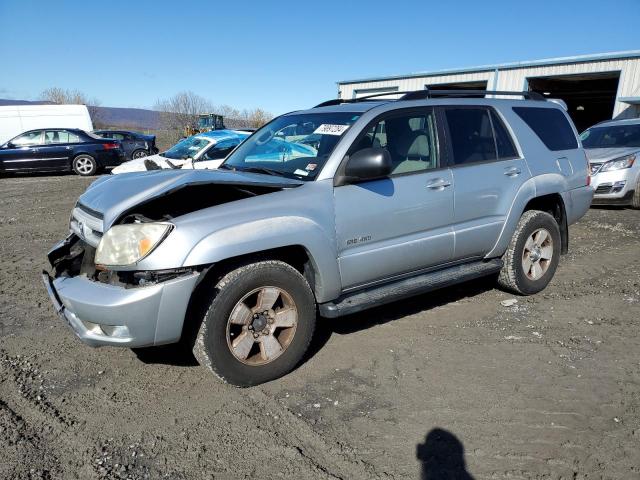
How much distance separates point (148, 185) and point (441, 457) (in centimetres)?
239

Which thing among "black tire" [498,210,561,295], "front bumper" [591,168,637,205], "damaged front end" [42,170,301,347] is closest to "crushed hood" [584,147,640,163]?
"front bumper" [591,168,637,205]

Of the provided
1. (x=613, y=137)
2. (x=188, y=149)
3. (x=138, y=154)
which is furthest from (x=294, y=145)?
(x=138, y=154)

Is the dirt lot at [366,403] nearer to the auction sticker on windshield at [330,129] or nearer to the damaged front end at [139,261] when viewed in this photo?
the damaged front end at [139,261]

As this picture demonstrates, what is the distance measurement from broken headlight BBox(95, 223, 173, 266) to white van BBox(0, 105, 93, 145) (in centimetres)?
1826

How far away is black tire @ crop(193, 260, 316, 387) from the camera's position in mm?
2996

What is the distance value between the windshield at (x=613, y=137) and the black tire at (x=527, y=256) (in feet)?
21.4

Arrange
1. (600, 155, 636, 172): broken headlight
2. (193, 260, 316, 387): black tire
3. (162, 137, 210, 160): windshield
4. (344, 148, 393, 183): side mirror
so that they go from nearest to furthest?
(193, 260, 316, 387): black tire
(344, 148, 393, 183): side mirror
(600, 155, 636, 172): broken headlight
(162, 137, 210, 160): windshield

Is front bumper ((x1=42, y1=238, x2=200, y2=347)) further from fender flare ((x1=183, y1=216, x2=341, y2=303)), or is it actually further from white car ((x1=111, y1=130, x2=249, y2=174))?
white car ((x1=111, y1=130, x2=249, y2=174))

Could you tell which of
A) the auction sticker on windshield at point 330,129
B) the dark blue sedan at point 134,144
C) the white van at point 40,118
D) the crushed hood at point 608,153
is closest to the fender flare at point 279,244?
the auction sticker on windshield at point 330,129

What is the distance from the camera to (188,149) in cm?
1057

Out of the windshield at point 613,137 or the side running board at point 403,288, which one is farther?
the windshield at point 613,137

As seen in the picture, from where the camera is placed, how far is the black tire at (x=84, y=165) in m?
16.0

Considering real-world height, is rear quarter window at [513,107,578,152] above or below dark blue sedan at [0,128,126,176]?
below

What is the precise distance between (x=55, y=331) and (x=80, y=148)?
44.6 feet
